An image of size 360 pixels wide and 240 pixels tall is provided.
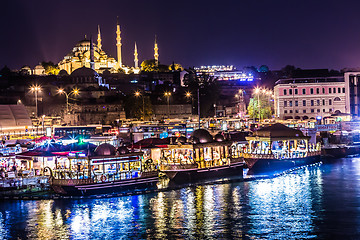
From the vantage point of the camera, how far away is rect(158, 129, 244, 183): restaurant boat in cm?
3319

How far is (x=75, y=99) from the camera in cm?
9581

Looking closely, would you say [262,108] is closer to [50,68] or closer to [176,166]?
[176,166]

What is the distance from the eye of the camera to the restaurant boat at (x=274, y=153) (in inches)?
1479

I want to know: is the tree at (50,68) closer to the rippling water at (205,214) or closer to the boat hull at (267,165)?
the boat hull at (267,165)

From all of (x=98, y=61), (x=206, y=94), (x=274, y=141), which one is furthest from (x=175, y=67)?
(x=274, y=141)

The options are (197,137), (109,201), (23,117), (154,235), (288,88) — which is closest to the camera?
(154,235)

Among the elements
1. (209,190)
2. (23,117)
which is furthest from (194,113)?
(209,190)

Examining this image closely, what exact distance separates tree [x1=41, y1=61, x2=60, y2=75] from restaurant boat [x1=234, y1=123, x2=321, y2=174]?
108 meters

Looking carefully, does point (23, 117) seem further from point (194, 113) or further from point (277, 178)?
point (194, 113)

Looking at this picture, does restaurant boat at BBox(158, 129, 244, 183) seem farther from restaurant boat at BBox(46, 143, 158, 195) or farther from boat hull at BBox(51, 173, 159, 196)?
boat hull at BBox(51, 173, 159, 196)

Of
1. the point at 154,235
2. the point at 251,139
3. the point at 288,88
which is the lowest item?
the point at 154,235

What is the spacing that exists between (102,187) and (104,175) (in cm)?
71

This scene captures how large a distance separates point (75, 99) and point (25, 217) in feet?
237

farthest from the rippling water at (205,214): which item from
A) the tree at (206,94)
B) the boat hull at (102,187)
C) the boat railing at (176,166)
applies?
the tree at (206,94)
